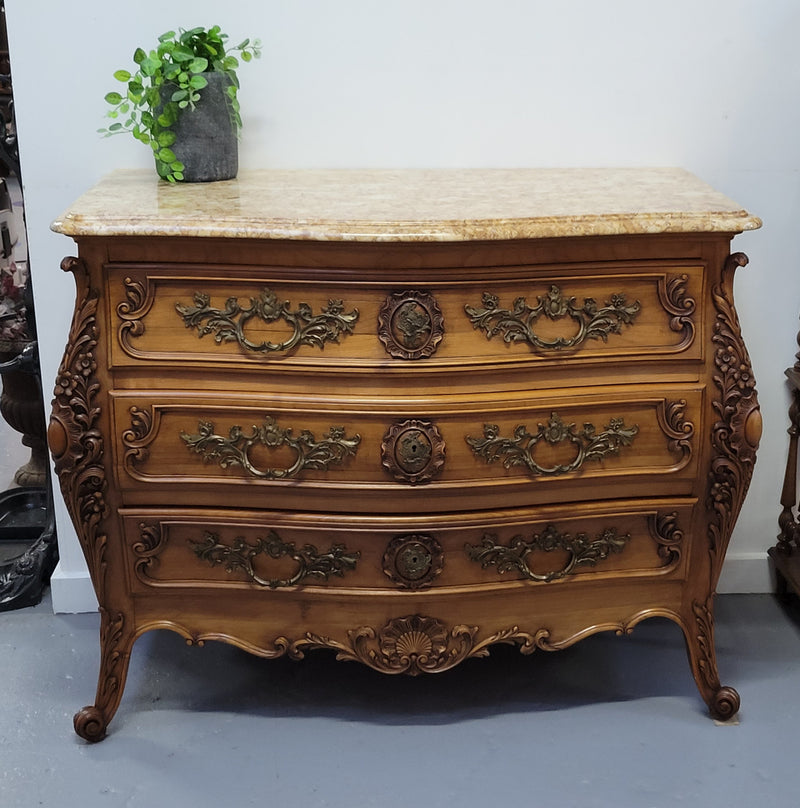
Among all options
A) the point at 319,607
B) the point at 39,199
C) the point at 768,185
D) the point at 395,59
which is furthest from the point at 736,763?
the point at 39,199

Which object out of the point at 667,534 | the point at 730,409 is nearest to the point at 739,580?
the point at 667,534

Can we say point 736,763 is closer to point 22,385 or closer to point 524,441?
point 524,441

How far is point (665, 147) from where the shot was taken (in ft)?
7.25

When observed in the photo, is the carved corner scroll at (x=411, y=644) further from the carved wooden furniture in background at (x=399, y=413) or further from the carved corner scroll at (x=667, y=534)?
the carved corner scroll at (x=667, y=534)

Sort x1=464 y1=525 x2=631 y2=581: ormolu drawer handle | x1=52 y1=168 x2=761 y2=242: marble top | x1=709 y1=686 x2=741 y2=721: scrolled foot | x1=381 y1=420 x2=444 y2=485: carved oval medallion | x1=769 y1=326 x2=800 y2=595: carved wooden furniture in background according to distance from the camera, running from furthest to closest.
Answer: x1=769 y1=326 x2=800 y2=595: carved wooden furniture in background, x1=709 y1=686 x2=741 y2=721: scrolled foot, x1=464 y1=525 x2=631 y2=581: ormolu drawer handle, x1=381 y1=420 x2=444 y2=485: carved oval medallion, x1=52 y1=168 x2=761 y2=242: marble top

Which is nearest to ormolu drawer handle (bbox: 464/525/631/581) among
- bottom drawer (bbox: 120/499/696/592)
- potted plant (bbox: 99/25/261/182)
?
bottom drawer (bbox: 120/499/696/592)

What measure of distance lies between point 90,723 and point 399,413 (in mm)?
865

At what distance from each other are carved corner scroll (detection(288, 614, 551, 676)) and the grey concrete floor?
183 millimetres

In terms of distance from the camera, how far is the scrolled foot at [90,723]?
1.95 m

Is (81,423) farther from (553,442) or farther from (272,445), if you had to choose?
(553,442)

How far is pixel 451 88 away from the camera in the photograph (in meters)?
2.15

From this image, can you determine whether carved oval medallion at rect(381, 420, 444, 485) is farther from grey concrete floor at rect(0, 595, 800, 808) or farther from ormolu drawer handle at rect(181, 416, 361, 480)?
grey concrete floor at rect(0, 595, 800, 808)

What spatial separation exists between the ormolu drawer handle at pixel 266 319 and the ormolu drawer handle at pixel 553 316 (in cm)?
22

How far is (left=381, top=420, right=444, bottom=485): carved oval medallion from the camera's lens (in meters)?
1.75
